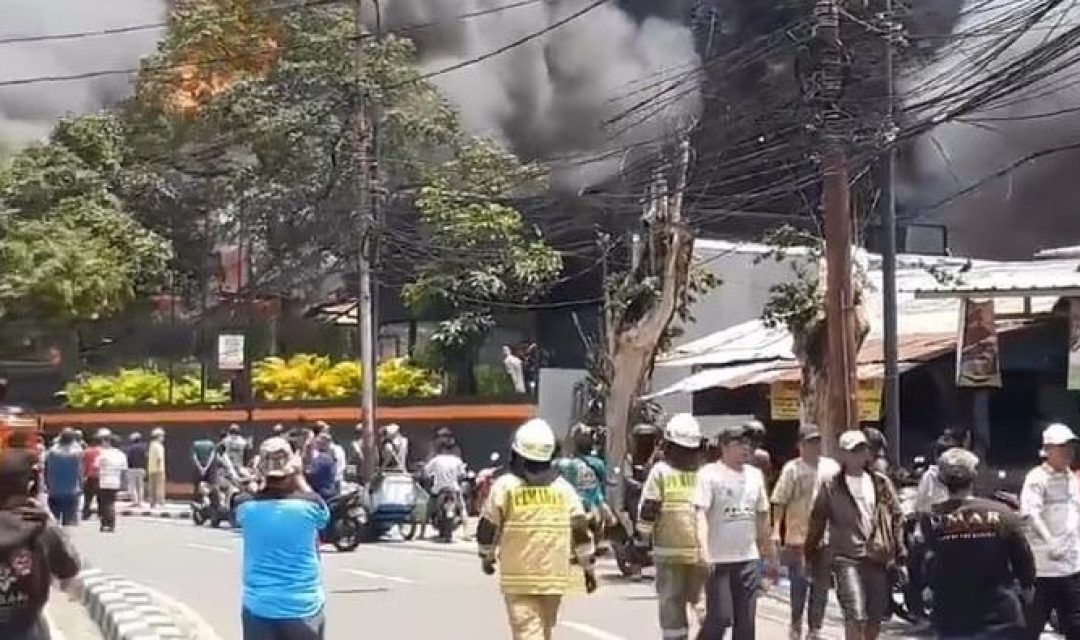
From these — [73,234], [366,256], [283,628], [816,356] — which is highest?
[73,234]

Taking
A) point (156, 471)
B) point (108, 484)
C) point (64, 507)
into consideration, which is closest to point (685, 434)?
point (64, 507)

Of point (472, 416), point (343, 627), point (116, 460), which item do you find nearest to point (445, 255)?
point (472, 416)

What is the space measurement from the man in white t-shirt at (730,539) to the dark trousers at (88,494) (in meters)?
18.3

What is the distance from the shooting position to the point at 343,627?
1544 centimetres

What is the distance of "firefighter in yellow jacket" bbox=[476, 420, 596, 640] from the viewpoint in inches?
377

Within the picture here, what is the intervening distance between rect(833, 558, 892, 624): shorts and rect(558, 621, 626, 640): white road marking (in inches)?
133

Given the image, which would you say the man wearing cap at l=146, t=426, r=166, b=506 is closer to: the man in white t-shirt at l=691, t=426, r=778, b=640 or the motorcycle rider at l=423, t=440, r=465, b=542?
the motorcycle rider at l=423, t=440, r=465, b=542

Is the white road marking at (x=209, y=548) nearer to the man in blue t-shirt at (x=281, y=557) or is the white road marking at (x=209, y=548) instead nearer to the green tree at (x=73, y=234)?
the man in blue t-shirt at (x=281, y=557)

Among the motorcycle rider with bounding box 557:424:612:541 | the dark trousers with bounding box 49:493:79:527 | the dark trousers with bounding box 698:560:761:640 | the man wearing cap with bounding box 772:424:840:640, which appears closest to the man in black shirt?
the dark trousers with bounding box 698:560:761:640

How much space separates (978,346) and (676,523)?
10.7 m

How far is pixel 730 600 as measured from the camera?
1102 cm

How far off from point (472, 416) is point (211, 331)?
54.3 ft

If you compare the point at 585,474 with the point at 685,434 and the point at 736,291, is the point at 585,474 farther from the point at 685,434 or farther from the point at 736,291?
the point at 736,291

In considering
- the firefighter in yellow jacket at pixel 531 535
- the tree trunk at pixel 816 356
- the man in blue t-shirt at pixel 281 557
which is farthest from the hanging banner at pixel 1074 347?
the man in blue t-shirt at pixel 281 557
